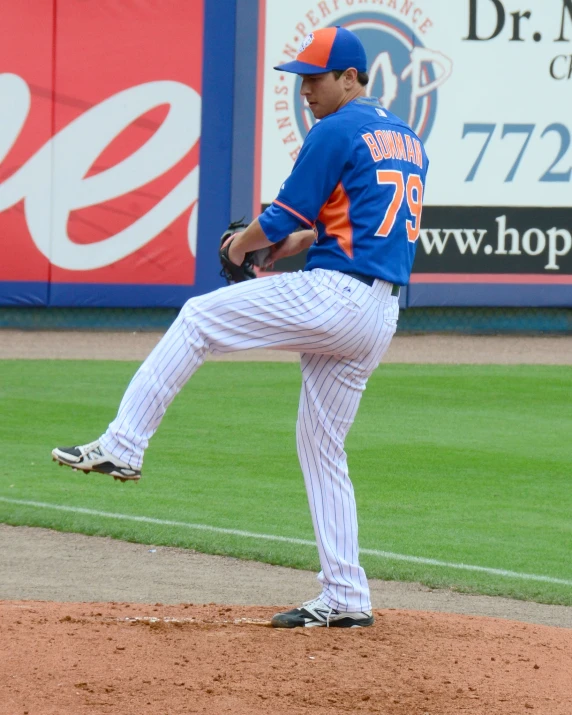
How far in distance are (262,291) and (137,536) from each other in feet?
8.80

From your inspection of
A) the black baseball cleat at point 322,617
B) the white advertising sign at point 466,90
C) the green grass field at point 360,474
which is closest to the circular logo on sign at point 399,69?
the white advertising sign at point 466,90

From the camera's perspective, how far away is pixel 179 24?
14.0 metres

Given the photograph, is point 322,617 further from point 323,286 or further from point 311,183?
point 311,183

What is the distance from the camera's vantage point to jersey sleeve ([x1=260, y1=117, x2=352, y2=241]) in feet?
12.6

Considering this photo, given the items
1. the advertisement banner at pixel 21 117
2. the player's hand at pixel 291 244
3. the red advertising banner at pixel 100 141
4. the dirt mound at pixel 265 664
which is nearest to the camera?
the dirt mound at pixel 265 664

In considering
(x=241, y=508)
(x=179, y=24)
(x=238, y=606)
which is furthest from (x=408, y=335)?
(x=238, y=606)

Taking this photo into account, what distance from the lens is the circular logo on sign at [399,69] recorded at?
47.6 feet

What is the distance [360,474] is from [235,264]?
4001mm

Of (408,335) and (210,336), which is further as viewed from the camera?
(408,335)

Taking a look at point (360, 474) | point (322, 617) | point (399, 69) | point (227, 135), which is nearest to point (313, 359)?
point (322, 617)

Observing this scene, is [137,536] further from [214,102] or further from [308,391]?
[214,102]

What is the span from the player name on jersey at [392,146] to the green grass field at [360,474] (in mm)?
2151

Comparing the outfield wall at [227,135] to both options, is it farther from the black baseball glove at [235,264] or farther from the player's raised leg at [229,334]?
the player's raised leg at [229,334]

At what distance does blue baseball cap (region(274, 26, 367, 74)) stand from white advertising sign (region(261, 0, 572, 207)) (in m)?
10.4
